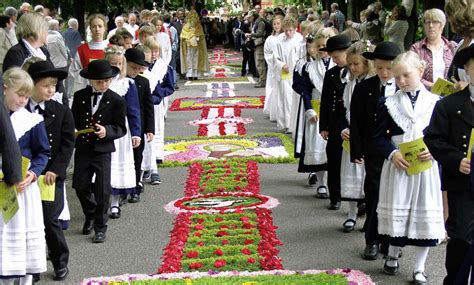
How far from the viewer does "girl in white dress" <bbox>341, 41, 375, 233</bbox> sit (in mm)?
8141

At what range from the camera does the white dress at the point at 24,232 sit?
632cm

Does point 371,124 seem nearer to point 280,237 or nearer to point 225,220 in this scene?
point 280,237

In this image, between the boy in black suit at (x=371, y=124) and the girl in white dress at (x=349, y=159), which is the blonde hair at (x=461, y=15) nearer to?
the boy in black suit at (x=371, y=124)

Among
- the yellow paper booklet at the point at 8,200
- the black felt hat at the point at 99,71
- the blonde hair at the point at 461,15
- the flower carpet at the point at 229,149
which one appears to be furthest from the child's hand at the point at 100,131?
the flower carpet at the point at 229,149

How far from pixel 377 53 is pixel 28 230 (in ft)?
10.8

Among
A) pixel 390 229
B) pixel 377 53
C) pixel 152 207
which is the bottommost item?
pixel 152 207

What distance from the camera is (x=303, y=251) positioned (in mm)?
7930

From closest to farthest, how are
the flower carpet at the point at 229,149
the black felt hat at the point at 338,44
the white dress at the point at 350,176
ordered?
the white dress at the point at 350,176 < the black felt hat at the point at 338,44 < the flower carpet at the point at 229,149

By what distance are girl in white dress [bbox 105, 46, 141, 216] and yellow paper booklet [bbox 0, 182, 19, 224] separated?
10.6ft

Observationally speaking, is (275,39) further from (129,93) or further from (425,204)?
(425,204)

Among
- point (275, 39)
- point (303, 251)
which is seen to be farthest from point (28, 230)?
point (275, 39)

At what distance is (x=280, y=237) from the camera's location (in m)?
8.45

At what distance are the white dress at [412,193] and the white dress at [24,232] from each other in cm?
277

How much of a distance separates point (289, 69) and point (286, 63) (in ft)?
0.41
